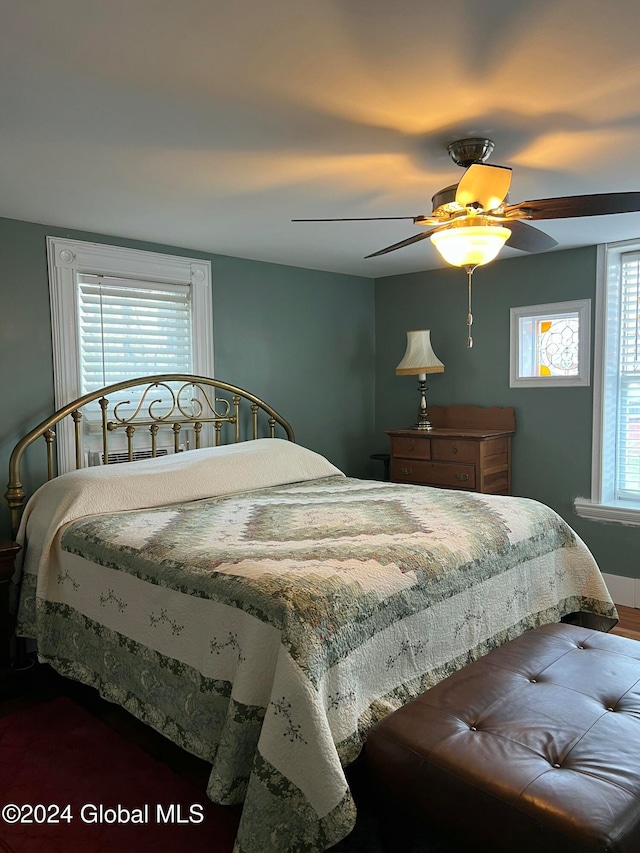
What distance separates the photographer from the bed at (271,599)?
4.90 ft

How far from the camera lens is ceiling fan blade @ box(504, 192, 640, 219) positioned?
1945mm

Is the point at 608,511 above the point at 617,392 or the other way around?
the other way around

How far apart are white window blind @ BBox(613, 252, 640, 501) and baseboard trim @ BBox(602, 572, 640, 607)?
499 mm

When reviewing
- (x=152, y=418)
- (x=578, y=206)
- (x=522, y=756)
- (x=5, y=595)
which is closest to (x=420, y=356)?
(x=152, y=418)

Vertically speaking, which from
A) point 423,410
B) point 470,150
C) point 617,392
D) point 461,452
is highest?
point 470,150

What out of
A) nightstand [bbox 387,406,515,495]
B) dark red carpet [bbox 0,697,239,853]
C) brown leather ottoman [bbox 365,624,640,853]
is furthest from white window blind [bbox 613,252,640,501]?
dark red carpet [bbox 0,697,239,853]

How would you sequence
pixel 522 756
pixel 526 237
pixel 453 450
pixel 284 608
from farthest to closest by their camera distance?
pixel 453 450 < pixel 526 237 < pixel 284 608 < pixel 522 756

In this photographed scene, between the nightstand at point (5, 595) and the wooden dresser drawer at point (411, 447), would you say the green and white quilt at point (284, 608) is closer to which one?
the nightstand at point (5, 595)

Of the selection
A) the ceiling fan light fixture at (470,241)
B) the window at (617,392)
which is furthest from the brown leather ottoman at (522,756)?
the window at (617,392)

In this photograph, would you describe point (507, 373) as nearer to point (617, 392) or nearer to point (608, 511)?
point (617, 392)

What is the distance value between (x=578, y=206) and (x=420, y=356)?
227 cm

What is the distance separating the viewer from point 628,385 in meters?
3.86

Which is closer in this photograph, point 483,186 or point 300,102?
point 300,102

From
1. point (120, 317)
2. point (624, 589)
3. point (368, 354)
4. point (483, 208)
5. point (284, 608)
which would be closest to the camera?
point (284, 608)
